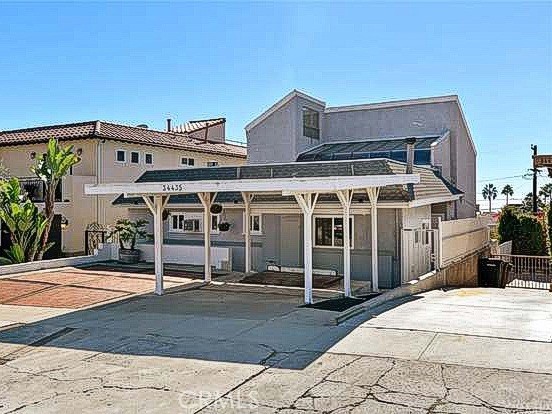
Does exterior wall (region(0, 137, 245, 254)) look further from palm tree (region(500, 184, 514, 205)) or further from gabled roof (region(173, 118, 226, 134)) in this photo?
palm tree (region(500, 184, 514, 205))

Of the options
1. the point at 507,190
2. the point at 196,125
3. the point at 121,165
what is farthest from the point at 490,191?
the point at 121,165

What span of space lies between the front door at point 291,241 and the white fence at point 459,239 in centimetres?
459

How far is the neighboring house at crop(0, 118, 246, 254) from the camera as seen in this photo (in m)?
27.0

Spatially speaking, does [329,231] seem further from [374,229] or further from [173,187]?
[173,187]

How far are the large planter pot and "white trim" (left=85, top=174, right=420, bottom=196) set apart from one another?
291 inches

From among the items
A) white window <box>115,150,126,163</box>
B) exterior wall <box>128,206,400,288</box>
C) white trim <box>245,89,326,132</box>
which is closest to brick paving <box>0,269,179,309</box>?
exterior wall <box>128,206,400,288</box>

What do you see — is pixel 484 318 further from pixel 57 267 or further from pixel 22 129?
pixel 22 129

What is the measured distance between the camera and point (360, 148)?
25234mm

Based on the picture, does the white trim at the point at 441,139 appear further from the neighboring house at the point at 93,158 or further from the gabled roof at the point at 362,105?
the neighboring house at the point at 93,158

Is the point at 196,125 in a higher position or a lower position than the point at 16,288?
higher

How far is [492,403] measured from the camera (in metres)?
6.10

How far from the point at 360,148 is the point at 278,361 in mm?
18191

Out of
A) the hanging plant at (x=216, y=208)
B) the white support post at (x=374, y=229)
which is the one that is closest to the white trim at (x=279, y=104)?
the hanging plant at (x=216, y=208)

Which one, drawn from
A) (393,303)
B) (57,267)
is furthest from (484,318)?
(57,267)
